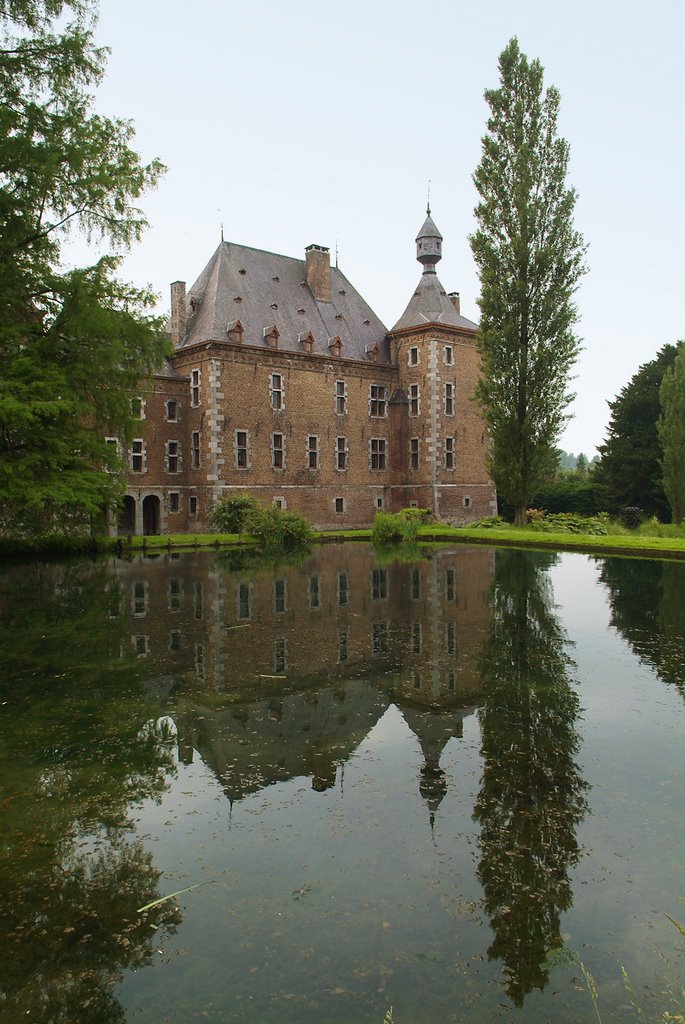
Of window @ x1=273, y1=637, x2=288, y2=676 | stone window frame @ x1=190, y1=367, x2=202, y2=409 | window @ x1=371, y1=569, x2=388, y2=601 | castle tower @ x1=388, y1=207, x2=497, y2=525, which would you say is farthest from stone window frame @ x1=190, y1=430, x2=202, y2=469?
window @ x1=273, y1=637, x2=288, y2=676

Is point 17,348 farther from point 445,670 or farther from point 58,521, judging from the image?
point 445,670

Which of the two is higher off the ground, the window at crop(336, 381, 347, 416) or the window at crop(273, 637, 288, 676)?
the window at crop(336, 381, 347, 416)

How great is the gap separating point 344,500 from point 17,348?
2500cm

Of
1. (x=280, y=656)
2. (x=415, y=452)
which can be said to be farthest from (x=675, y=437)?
(x=280, y=656)

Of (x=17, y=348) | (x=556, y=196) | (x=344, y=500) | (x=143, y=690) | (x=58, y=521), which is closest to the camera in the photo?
(x=143, y=690)

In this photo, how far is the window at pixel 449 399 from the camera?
4538 centimetres

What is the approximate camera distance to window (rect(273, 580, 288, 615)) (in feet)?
45.9

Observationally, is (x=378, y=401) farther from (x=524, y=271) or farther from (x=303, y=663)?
(x=303, y=663)

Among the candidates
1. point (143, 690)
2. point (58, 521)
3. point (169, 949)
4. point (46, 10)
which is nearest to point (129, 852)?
point (169, 949)

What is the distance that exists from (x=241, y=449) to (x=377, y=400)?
10.5 meters

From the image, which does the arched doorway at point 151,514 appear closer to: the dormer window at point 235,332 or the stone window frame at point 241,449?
the stone window frame at point 241,449

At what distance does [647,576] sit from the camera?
1978 cm

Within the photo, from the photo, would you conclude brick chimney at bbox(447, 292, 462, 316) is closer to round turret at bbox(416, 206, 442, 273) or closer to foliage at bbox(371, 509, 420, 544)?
round turret at bbox(416, 206, 442, 273)

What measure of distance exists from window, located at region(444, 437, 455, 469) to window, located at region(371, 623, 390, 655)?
34.2m
